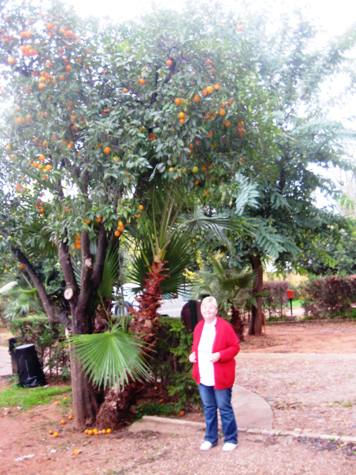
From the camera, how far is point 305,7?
13273 mm

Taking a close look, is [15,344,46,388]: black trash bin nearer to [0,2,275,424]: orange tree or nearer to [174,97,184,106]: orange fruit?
[0,2,275,424]: orange tree

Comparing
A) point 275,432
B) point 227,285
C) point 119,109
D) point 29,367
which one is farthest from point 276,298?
point 119,109

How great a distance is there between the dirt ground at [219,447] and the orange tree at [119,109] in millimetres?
2127

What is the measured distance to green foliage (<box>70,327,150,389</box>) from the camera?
16.8 ft

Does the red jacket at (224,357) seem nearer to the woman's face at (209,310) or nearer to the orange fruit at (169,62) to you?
the woman's face at (209,310)

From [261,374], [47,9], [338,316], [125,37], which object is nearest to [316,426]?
[261,374]

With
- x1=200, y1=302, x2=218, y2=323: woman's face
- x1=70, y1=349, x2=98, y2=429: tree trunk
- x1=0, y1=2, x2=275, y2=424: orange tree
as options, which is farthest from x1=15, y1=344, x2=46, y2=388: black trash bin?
x1=200, y1=302, x2=218, y2=323: woman's face

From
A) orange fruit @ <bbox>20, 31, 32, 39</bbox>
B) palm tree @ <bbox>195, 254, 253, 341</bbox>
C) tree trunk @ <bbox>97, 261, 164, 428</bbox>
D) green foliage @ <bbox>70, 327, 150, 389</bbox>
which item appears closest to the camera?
green foliage @ <bbox>70, 327, 150, 389</bbox>

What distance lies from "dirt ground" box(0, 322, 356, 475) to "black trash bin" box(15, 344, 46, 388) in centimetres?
151

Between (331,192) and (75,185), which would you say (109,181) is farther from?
(331,192)

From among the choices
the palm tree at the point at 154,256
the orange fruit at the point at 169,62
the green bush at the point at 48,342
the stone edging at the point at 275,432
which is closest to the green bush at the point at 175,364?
the palm tree at the point at 154,256

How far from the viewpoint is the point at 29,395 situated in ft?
27.0

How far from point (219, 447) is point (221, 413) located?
33 cm

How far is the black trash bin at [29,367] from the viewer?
8.91 m
